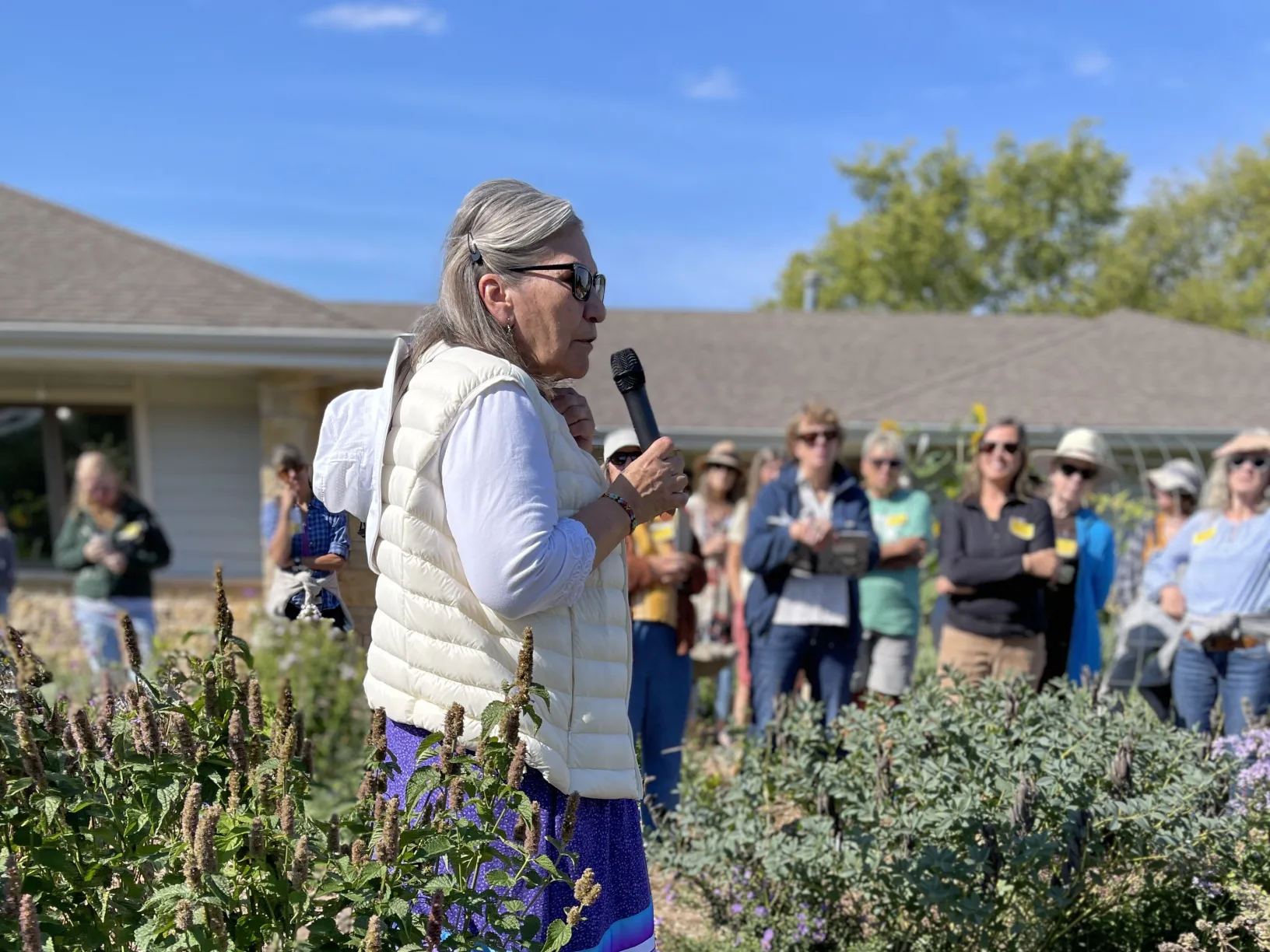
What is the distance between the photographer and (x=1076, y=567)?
5.76 metres

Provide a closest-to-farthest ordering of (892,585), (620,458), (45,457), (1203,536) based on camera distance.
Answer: (620,458), (1203,536), (892,585), (45,457)

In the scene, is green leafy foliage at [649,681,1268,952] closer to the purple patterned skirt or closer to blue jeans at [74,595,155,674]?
the purple patterned skirt

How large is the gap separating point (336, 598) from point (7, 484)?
8.68 m

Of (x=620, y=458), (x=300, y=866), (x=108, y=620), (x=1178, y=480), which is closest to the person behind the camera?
(x=300, y=866)

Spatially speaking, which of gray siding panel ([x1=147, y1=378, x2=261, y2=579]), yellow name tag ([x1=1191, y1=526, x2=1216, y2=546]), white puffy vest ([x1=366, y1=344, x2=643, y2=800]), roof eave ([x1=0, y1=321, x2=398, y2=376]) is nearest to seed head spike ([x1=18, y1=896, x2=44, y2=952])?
white puffy vest ([x1=366, y1=344, x2=643, y2=800])

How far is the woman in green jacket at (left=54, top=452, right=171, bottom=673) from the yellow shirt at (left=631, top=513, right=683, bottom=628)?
11.1 feet

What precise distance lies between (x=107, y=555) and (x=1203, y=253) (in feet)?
117

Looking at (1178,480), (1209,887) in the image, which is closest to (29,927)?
(1209,887)

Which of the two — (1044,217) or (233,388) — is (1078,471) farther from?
(1044,217)

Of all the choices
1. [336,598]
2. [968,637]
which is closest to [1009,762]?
[336,598]

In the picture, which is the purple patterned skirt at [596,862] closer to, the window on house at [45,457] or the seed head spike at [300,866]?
the seed head spike at [300,866]

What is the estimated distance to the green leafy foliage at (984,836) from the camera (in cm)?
310

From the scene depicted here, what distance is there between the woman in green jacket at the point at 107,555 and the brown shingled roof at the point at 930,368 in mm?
6429

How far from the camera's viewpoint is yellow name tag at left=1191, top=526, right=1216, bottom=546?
218 inches
